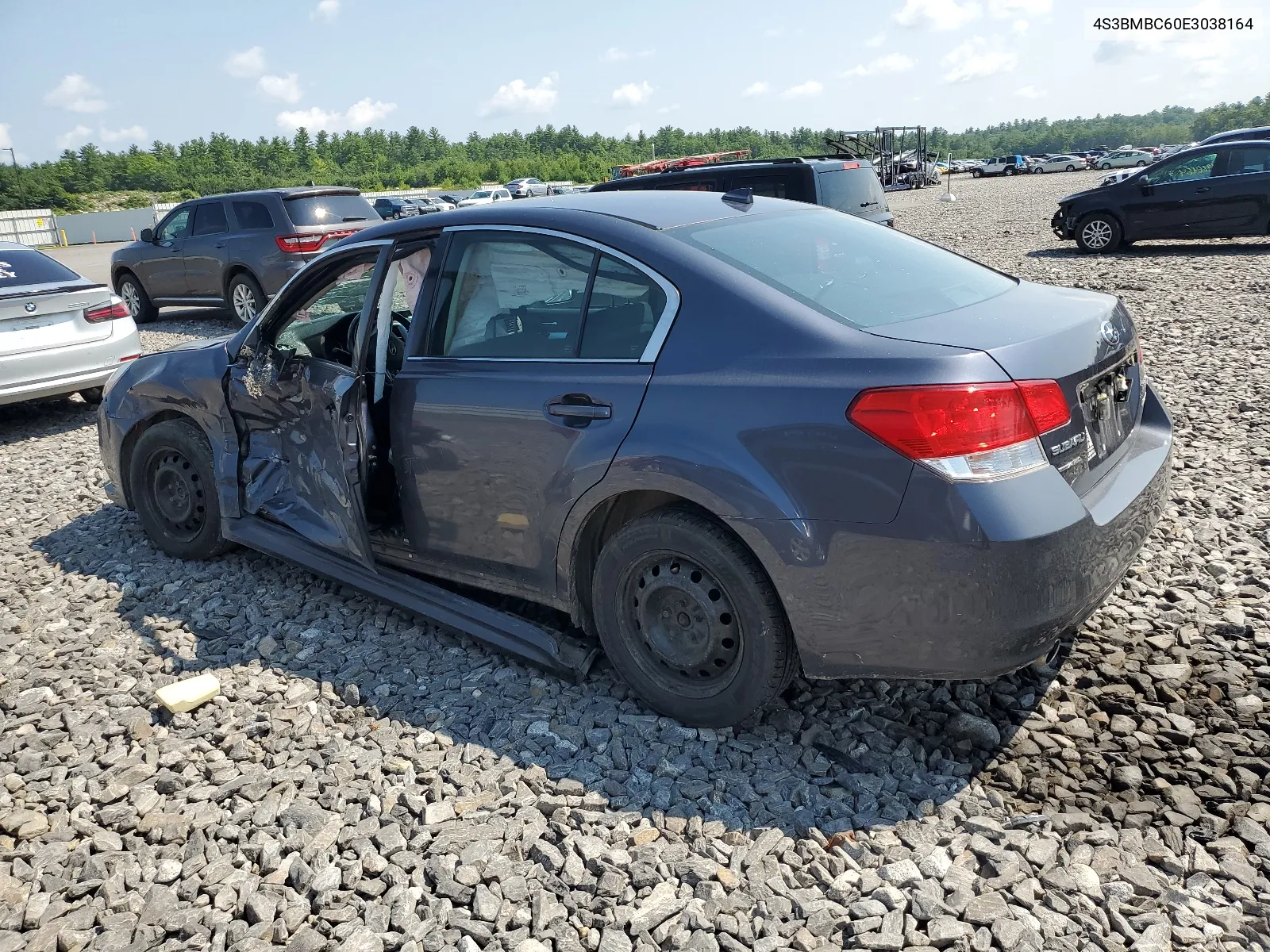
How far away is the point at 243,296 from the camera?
13117 millimetres

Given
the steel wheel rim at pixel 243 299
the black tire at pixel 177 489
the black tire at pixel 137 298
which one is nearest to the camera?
the black tire at pixel 177 489

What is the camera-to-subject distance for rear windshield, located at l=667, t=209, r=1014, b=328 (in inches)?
123

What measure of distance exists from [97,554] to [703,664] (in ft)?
12.5

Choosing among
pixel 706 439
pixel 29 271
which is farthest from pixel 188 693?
pixel 29 271

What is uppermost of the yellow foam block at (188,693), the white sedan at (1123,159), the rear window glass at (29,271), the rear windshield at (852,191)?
the white sedan at (1123,159)

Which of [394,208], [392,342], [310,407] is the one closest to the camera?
[310,407]

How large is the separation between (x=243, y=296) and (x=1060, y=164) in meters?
71.0

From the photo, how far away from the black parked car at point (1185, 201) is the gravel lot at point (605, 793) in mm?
11877

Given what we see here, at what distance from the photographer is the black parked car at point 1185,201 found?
14.0 metres

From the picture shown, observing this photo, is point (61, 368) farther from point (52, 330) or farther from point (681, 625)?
point (681, 625)

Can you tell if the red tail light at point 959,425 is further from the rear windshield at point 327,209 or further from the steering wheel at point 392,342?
the rear windshield at point 327,209

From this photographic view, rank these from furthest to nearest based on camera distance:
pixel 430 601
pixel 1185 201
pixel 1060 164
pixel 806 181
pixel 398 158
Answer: pixel 398 158 < pixel 1060 164 < pixel 1185 201 < pixel 806 181 < pixel 430 601

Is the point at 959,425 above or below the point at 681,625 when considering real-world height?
above

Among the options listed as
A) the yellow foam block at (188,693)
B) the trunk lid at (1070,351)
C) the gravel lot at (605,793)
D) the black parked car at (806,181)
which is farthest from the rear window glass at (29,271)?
the trunk lid at (1070,351)
